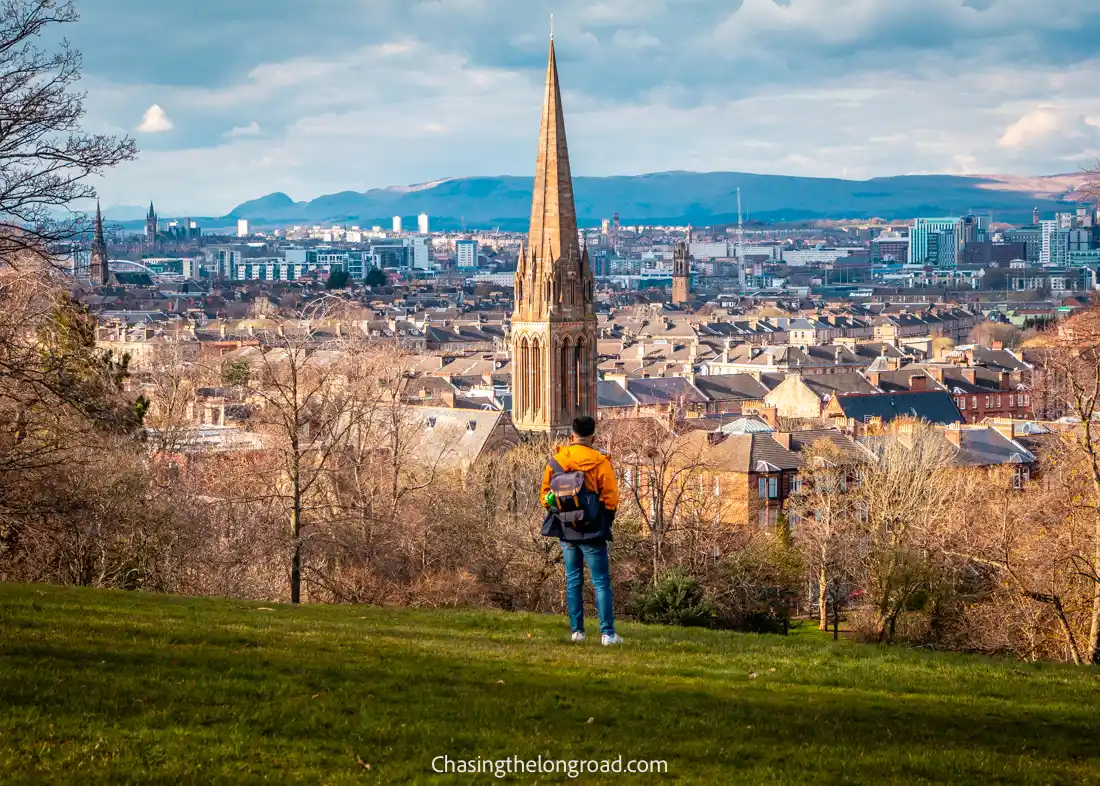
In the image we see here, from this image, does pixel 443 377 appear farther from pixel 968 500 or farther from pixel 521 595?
pixel 521 595

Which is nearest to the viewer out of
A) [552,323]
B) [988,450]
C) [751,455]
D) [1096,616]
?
[1096,616]

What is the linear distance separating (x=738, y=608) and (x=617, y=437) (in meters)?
15.1

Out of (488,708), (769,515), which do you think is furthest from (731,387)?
(488,708)

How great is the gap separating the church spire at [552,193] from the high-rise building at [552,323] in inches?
1.5

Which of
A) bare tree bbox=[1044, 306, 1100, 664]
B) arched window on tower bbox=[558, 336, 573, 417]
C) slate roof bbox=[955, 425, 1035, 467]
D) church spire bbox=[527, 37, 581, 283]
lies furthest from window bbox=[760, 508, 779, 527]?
bare tree bbox=[1044, 306, 1100, 664]

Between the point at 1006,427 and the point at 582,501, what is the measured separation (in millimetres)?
55874

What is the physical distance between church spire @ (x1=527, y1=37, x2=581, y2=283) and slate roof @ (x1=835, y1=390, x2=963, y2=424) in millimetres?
26809

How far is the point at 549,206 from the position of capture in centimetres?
5966

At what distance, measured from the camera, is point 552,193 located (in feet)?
195

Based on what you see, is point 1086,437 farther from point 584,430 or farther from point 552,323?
point 552,323

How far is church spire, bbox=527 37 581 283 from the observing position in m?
58.0

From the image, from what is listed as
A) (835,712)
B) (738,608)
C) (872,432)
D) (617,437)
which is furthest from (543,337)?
(835,712)

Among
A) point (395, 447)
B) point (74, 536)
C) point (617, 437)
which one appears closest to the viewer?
point (74, 536)

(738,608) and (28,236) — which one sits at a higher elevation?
(28,236)
